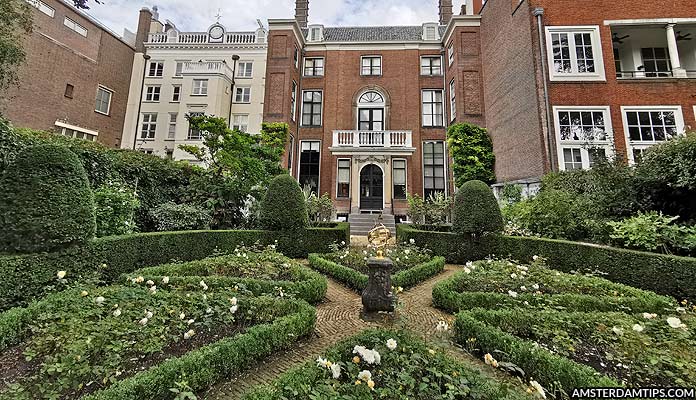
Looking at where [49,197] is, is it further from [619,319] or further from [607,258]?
[607,258]

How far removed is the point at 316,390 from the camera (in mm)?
1944

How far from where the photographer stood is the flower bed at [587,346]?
2250 mm

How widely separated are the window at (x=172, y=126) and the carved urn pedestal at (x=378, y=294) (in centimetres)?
2013

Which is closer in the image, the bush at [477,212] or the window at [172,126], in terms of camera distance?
the bush at [477,212]

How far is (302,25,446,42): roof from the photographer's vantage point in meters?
20.1

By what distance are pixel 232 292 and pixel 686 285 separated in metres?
6.67

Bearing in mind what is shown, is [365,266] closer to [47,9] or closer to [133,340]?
[133,340]

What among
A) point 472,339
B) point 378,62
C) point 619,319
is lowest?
Result: point 472,339

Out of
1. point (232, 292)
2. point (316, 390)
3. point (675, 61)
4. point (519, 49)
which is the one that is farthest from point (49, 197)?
point (675, 61)

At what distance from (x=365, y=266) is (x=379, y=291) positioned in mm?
2253

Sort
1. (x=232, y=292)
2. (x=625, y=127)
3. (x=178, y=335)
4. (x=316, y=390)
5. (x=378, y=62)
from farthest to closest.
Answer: (x=378, y=62) < (x=625, y=127) < (x=232, y=292) < (x=178, y=335) < (x=316, y=390)

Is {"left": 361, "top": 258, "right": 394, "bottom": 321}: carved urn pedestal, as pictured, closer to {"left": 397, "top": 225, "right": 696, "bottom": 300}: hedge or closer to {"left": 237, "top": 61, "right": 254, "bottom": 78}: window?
{"left": 397, "top": 225, "right": 696, "bottom": 300}: hedge

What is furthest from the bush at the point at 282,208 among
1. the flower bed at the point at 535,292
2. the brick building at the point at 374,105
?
the brick building at the point at 374,105

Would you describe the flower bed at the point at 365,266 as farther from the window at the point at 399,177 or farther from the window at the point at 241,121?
the window at the point at 241,121
